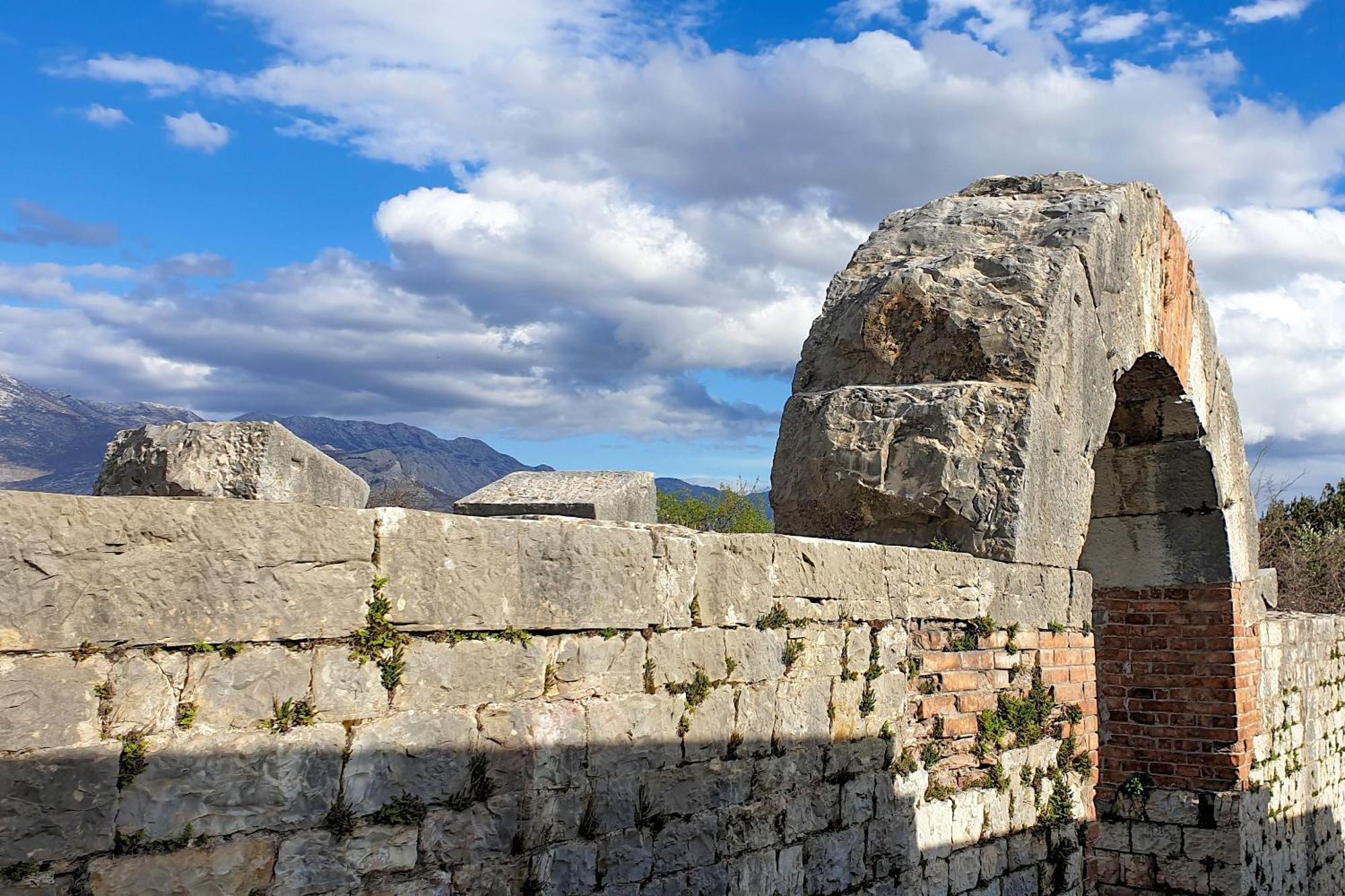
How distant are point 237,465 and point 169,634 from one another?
1.02 m

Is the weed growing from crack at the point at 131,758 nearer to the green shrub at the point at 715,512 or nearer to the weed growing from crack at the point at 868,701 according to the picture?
the weed growing from crack at the point at 868,701

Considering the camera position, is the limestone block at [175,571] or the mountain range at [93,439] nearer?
the limestone block at [175,571]

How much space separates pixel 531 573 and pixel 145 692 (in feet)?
3.13

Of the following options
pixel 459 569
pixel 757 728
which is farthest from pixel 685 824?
pixel 459 569

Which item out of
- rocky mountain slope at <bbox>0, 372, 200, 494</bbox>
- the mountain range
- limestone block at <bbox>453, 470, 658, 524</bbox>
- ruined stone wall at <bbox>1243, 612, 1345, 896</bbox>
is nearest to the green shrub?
ruined stone wall at <bbox>1243, 612, 1345, 896</bbox>

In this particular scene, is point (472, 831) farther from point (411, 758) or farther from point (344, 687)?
point (344, 687)

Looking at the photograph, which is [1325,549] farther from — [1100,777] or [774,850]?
[774,850]

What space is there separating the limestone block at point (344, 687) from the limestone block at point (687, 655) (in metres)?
0.88

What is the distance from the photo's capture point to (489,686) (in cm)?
269

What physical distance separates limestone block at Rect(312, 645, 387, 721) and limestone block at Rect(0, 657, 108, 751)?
0.44 m

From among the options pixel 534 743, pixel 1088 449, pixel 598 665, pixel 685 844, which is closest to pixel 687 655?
pixel 598 665

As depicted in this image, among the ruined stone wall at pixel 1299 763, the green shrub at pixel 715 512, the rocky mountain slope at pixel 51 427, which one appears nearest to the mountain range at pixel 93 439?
the rocky mountain slope at pixel 51 427

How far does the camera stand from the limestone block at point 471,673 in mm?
2561

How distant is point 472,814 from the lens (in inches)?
103
